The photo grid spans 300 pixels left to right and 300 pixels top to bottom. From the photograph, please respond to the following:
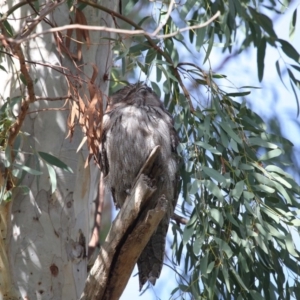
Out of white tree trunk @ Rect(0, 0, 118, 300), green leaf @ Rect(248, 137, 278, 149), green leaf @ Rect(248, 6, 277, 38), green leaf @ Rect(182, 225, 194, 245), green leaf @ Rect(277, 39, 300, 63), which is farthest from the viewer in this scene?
green leaf @ Rect(248, 6, 277, 38)

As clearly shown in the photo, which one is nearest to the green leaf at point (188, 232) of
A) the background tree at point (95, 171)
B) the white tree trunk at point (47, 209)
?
the background tree at point (95, 171)

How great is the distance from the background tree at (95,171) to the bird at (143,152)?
0.37ft

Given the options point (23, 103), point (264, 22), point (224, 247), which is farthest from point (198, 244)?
point (264, 22)

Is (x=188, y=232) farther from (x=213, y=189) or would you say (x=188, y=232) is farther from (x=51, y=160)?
(x=51, y=160)

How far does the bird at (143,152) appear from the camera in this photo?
2893 millimetres

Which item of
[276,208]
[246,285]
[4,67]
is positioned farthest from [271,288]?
[4,67]

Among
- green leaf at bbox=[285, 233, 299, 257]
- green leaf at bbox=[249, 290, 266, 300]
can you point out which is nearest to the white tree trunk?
green leaf at bbox=[249, 290, 266, 300]

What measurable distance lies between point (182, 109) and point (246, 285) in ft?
2.48

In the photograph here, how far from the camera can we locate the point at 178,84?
9.48ft

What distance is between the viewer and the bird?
2893mm

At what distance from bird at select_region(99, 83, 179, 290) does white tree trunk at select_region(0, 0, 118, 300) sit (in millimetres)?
259

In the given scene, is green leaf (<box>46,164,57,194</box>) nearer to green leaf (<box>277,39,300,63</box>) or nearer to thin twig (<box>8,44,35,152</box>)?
thin twig (<box>8,44,35,152</box>)

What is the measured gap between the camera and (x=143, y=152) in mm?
2900

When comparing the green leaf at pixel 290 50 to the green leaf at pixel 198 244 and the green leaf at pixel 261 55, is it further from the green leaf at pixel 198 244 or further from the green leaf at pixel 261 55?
the green leaf at pixel 198 244
